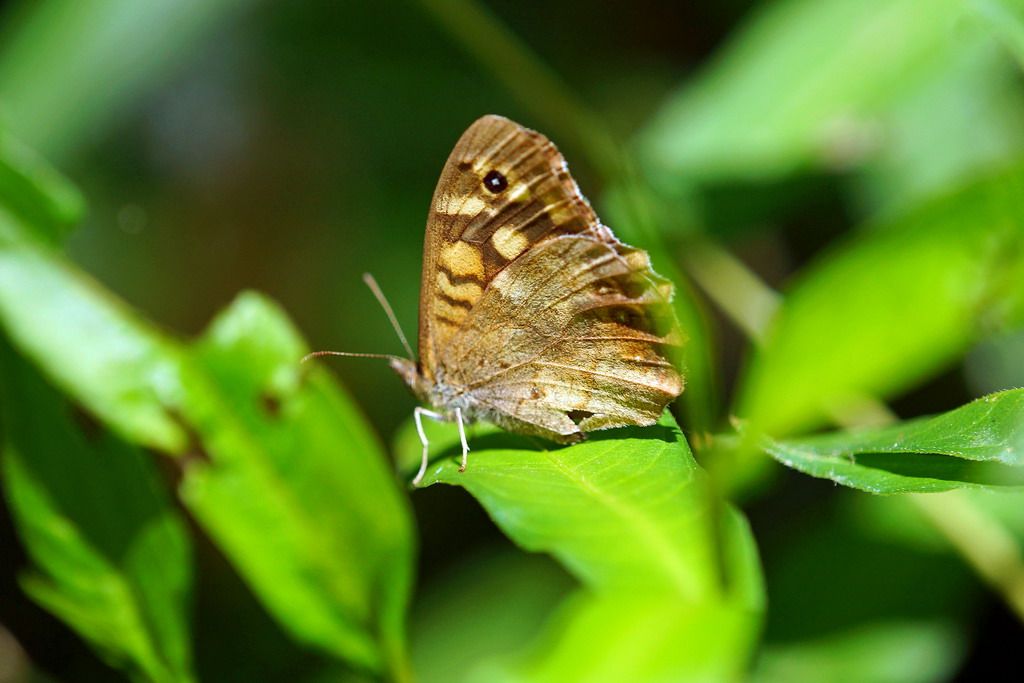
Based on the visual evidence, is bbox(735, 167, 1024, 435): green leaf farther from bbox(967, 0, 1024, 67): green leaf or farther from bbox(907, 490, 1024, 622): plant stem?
bbox(907, 490, 1024, 622): plant stem

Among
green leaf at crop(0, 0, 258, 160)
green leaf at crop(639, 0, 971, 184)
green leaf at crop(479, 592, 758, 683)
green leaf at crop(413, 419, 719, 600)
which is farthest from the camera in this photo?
green leaf at crop(0, 0, 258, 160)

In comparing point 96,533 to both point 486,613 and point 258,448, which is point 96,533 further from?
point 486,613

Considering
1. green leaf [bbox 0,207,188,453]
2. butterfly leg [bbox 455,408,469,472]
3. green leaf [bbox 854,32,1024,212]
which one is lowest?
green leaf [bbox 854,32,1024,212]

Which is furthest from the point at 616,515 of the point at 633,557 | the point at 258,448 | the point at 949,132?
the point at 949,132

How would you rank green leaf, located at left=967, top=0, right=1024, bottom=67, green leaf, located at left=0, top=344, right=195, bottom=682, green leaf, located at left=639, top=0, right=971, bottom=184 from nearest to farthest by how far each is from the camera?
green leaf, located at left=967, top=0, right=1024, bottom=67
green leaf, located at left=0, top=344, right=195, bottom=682
green leaf, located at left=639, top=0, right=971, bottom=184

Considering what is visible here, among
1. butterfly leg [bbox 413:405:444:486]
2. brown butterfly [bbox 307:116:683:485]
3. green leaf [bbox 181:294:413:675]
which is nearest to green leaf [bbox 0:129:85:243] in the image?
green leaf [bbox 181:294:413:675]

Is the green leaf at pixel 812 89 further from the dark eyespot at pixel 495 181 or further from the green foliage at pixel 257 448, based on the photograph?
the green foliage at pixel 257 448

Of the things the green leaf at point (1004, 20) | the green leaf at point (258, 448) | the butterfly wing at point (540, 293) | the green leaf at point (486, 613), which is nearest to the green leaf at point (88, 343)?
the green leaf at point (258, 448)
